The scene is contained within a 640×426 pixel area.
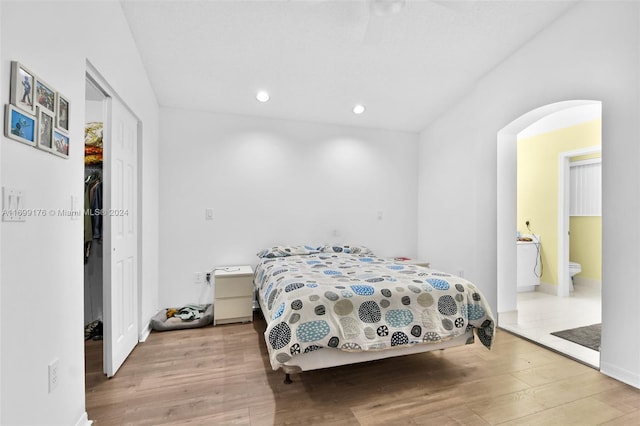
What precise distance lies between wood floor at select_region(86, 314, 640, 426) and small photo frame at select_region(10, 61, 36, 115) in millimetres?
1702

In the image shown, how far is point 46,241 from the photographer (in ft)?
4.41

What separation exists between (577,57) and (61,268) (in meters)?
3.88

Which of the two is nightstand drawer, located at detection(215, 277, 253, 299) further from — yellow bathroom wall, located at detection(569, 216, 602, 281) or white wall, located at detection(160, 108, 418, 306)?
yellow bathroom wall, located at detection(569, 216, 602, 281)

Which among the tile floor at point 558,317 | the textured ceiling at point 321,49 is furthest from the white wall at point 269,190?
the tile floor at point 558,317

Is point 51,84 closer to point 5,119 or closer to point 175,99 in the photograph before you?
point 5,119

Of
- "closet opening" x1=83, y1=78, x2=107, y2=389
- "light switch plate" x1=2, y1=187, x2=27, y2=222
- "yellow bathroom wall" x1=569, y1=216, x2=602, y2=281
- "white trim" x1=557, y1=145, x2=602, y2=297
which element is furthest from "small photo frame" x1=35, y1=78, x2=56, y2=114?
"yellow bathroom wall" x1=569, y1=216, x2=602, y2=281

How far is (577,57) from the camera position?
96.0 inches

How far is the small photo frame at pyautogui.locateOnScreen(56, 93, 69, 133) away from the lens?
1420mm

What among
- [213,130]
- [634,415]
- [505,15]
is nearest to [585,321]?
[634,415]

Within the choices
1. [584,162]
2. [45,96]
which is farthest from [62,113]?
[584,162]

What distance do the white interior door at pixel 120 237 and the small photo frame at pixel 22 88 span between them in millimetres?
998

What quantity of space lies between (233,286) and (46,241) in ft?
6.71

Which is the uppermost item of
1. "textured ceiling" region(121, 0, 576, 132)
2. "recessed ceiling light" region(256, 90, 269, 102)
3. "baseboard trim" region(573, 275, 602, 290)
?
"textured ceiling" region(121, 0, 576, 132)

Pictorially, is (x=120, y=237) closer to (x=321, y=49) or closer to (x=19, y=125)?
(x=19, y=125)
